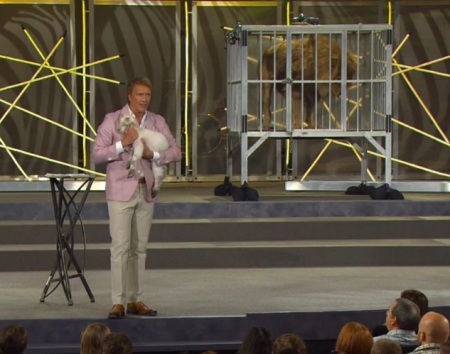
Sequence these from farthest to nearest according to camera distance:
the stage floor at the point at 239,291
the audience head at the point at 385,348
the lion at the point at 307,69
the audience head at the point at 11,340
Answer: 1. the lion at the point at 307,69
2. the stage floor at the point at 239,291
3. the audience head at the point at 11,340
4. the audience head at the point at 385,348

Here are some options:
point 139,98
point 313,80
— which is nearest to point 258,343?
point 139,98

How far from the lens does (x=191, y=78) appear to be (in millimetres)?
15828

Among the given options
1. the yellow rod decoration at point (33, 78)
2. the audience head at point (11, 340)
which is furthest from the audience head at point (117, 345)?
the yellow rod decoration at point (33, 78)

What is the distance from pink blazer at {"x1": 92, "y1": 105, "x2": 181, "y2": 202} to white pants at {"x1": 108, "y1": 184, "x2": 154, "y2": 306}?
0.18ft

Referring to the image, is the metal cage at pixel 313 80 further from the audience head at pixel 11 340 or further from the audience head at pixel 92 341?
the audience head at pixel 11 340

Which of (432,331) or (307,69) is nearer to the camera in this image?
(432,331)

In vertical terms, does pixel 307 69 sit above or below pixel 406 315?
above

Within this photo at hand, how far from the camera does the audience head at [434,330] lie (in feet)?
21.3

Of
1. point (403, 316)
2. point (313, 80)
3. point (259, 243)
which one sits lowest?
point (403, 316)

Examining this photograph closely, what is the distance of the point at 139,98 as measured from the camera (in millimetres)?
8484

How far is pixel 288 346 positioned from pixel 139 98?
9.54ft

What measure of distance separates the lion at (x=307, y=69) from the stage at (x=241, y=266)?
35.8 inches

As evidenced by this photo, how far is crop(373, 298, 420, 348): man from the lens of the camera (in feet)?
22.8

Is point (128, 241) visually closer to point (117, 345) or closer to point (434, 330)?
point (117, 345)
